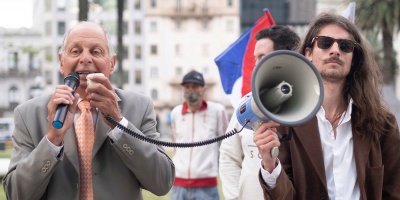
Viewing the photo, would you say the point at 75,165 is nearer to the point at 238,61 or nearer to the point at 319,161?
the point at 319,161

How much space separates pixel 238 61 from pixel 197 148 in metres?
1.06

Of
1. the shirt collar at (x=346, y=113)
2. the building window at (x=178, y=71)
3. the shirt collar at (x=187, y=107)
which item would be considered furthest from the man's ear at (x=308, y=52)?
the building window at (x=178, y=71)

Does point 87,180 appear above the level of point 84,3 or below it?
below

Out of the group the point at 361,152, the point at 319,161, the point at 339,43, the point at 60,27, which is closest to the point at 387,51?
the point at 339,43

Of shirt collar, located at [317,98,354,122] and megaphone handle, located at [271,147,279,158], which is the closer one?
megaphone handle, located at [271,147,279,158]

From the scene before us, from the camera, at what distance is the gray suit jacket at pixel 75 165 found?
9.34ft

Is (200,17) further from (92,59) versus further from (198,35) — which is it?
(92,59)

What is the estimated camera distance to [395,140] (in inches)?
132

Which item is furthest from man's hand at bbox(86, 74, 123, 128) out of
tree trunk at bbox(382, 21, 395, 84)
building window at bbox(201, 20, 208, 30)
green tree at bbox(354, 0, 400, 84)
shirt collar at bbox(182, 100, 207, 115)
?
building window at bbox(201, 20, 208, 30)

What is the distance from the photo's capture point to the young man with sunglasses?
3180mm

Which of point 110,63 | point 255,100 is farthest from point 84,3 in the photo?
point 255,100

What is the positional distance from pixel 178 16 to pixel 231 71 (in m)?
62.8

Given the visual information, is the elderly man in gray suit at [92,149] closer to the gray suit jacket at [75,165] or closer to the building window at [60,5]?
the gray suit jacket at [75,165]

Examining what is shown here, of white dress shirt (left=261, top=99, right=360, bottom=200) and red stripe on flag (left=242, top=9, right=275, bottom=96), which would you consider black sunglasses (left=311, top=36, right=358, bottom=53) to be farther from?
red stripe on flag (left=242, top=9, right=275, bottom=96)
